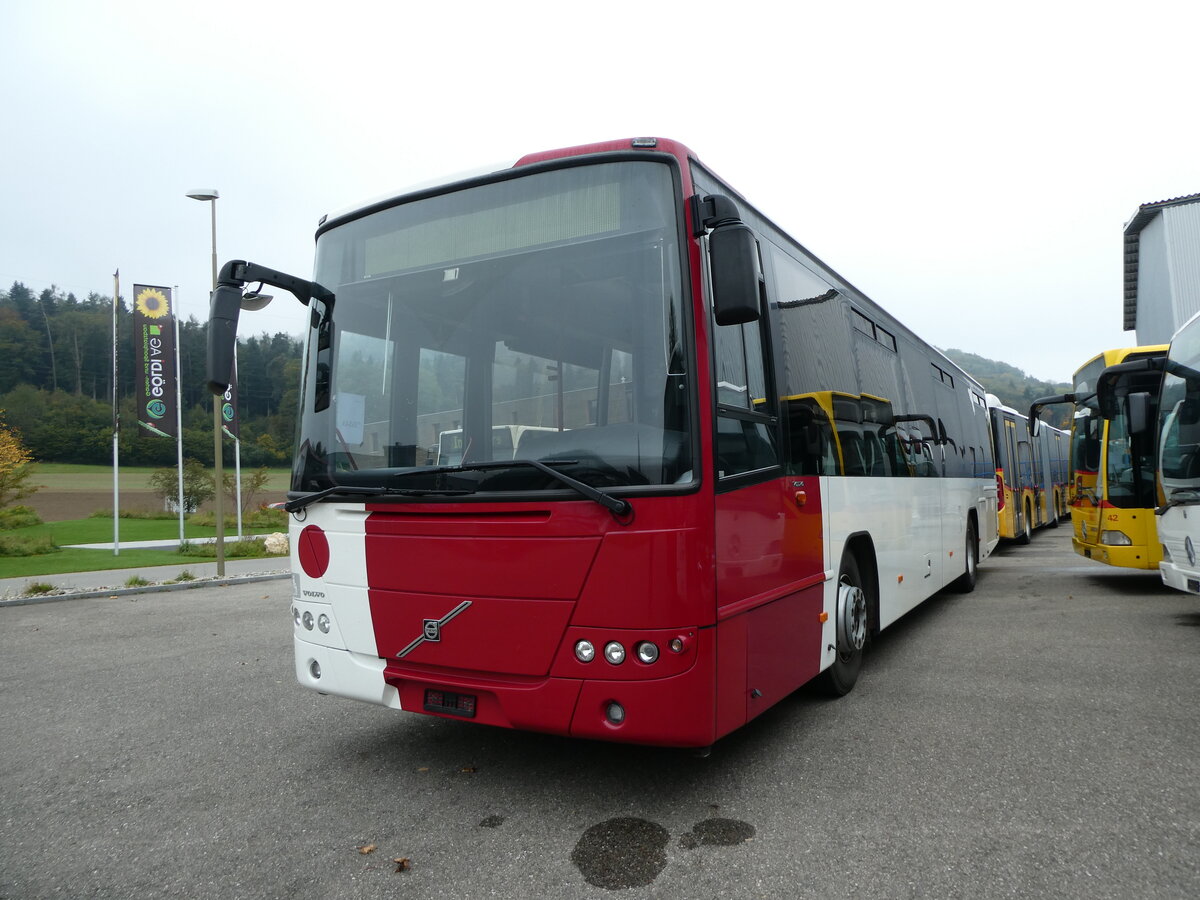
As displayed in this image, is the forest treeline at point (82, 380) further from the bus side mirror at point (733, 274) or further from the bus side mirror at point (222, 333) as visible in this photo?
the bus side mirror at point (733, 274)

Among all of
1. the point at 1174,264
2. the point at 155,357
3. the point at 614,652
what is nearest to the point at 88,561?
the point at 155,357

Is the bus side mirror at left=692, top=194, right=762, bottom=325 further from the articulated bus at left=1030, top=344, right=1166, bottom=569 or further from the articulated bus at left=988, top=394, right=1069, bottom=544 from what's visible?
the articulated bus at left=988, top=394, right=1069, bottom=544

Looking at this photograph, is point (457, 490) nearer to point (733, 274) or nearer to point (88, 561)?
point (733, 274)

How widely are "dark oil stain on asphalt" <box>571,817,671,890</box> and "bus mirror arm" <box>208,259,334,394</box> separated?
262cm

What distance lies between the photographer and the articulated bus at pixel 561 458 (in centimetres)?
338

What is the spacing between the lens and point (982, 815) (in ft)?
Result: 11.5

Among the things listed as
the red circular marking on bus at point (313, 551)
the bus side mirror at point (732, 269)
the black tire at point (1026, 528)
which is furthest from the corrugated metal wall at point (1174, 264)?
the red circular marking on bus at point (313, 551)

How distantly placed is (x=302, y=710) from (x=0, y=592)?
10492 millimetres

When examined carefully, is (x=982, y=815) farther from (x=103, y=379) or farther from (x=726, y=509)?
(x=103, y=379)

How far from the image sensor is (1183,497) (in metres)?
6.87

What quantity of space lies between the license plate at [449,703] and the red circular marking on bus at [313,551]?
89cm

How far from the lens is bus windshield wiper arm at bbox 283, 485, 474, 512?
3.71 metres

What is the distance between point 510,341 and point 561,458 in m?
0.65

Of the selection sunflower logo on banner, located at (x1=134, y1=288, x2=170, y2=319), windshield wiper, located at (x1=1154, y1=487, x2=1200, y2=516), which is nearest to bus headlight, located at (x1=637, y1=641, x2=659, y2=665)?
windshield wiper, located at (x1=1154, y1=487, x2=1200, y2=516)
